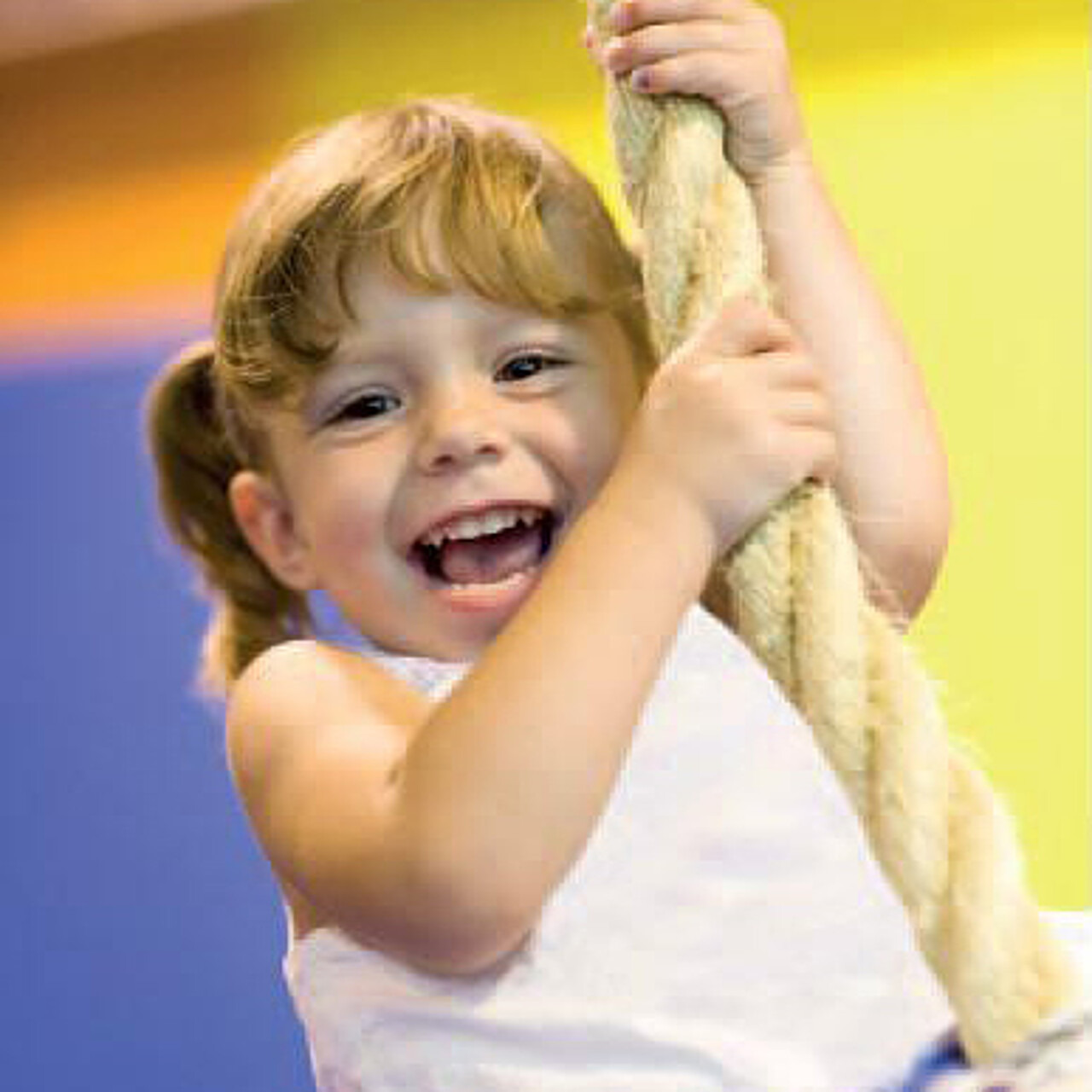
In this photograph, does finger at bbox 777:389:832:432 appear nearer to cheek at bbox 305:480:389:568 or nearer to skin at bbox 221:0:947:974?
skin at bbox 221:0:947:974

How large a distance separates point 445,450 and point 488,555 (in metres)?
0.05

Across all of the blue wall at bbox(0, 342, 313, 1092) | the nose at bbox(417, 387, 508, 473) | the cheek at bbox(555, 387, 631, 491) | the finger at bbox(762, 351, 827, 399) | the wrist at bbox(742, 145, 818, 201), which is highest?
the wrist at bbox(742, 145, 818, 201)

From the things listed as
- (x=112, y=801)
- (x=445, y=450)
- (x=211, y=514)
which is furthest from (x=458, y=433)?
(x=112, y=801)

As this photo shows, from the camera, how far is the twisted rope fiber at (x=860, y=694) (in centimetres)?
49

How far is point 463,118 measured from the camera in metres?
0.74

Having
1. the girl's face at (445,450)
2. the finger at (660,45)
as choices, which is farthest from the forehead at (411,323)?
the finger at (660,45)

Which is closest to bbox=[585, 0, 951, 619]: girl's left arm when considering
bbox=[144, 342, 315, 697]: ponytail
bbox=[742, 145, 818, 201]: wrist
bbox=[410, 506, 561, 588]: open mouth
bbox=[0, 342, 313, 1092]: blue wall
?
bbox=[742, 145, 818, 201]: wrist

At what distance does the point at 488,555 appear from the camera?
2.24ft

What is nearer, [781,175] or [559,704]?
[559,704]

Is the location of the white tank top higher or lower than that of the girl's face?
lower

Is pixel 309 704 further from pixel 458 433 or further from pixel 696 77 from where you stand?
pixel 696 77

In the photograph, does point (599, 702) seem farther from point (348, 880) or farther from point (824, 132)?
point (824, 132)

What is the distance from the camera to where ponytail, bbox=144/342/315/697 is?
842mm

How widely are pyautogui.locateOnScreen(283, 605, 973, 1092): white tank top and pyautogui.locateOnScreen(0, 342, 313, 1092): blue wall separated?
925mm
